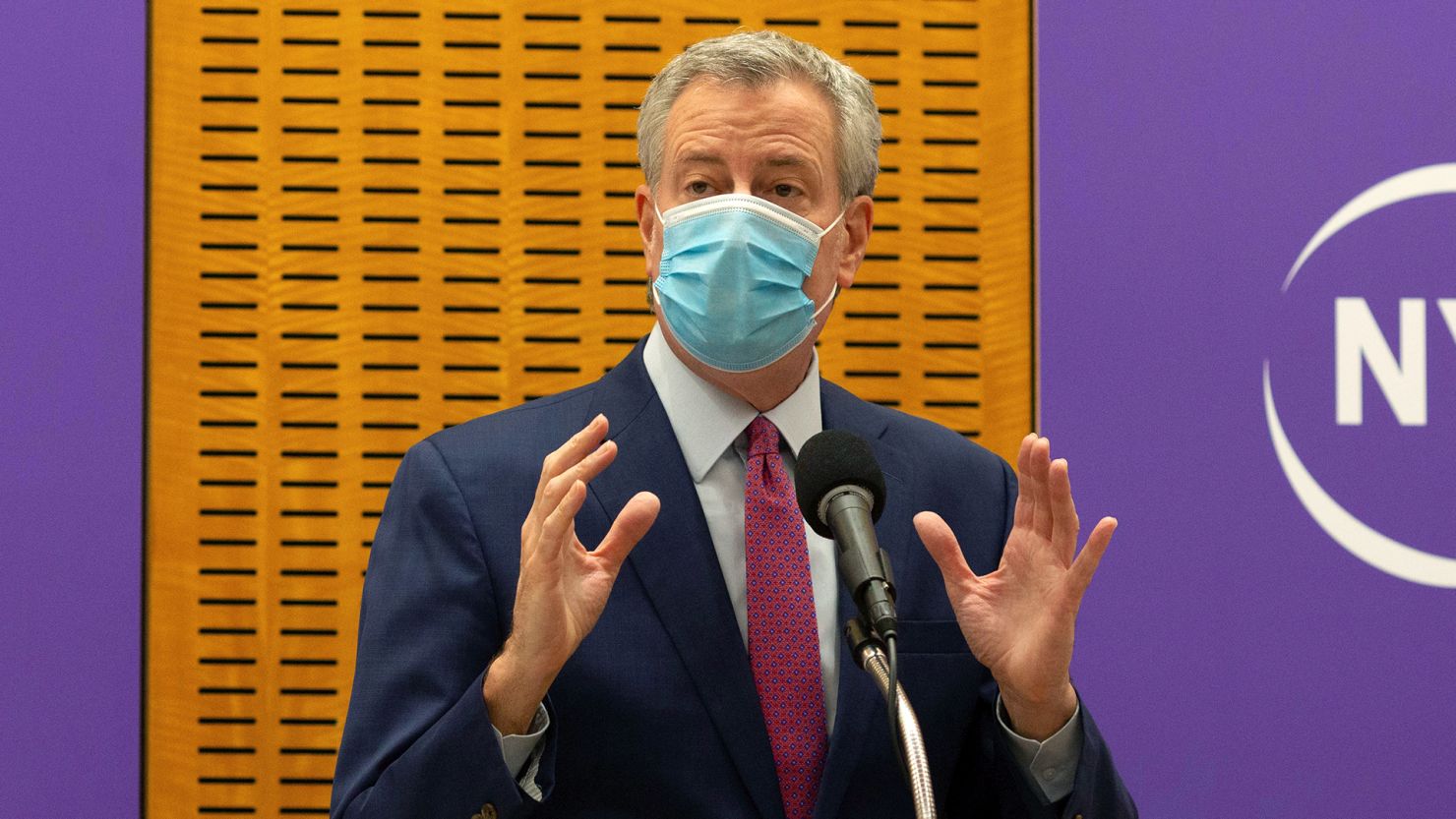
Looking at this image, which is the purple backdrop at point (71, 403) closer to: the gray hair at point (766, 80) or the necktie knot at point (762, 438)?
the gray hair at point (766, 80)

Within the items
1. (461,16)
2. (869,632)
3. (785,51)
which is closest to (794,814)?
(869,632)

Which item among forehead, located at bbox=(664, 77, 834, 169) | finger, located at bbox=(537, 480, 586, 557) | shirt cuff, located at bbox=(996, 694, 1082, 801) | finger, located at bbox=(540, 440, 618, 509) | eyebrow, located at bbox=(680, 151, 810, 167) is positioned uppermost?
forehead, located at bbox=(664, 77, 834, 169)

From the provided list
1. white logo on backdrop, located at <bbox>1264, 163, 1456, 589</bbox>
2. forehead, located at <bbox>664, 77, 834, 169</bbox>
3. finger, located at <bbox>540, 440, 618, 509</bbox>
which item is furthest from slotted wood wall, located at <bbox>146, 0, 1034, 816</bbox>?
finger, located at <bbox>540, 440, 618, 509</bbox>

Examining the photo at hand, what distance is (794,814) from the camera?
156cm

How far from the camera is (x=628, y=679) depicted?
1561 mm

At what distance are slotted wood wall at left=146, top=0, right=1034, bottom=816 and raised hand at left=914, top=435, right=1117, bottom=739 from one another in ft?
3.22

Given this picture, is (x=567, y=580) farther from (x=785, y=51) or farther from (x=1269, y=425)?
(x=1269, y=425)

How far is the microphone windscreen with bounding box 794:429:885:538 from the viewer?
1.21m

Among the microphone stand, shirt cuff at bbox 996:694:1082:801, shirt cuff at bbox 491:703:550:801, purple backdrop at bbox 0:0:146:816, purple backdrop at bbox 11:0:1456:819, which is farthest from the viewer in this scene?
purple backdrop at bbox 11:0:1456:819

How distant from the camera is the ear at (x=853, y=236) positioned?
5.99 feet

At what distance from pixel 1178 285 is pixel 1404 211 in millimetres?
447

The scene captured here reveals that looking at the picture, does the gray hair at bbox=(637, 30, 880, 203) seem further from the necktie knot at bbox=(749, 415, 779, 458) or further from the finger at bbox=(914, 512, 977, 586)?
the finger at bbox=(914, 512, 977, 586)

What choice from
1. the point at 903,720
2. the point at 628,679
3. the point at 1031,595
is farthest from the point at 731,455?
the point at 903,720

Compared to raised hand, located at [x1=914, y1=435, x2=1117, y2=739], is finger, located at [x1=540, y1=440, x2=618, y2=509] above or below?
above
